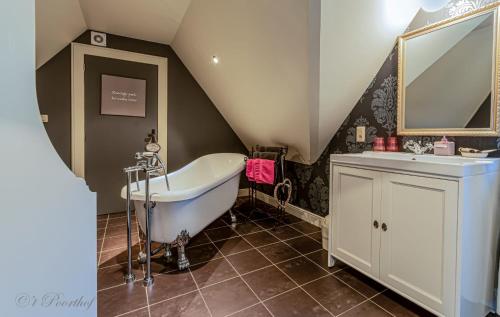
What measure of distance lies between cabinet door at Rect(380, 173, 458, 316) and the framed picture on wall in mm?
2905

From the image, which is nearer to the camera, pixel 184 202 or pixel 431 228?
pixel 431 228

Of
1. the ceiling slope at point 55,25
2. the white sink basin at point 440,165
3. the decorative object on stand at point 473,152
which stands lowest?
the white sink basin at point 440,165

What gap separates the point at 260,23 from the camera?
1.93 metres

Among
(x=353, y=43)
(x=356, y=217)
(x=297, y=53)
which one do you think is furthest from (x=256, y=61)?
(x=356, y=217)

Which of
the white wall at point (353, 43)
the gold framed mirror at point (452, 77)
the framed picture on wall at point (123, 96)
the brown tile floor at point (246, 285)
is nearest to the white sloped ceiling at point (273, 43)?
the white wall at point (353, 43)

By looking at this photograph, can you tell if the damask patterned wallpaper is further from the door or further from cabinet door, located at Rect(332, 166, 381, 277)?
the door

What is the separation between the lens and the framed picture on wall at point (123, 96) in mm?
3070

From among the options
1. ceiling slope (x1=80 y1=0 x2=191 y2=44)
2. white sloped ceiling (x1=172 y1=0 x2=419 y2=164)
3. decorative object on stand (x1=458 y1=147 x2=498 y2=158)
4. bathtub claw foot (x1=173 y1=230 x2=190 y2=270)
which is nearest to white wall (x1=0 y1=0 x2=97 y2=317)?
A: bathtub claw foot (x1=173 y1=230 x2=190 y2=270)

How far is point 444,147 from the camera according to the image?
167 cm

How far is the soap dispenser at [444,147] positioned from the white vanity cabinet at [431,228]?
18 cm

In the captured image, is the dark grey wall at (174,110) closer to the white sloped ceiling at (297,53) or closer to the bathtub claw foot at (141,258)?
the white sloped ceiling at (297,53)

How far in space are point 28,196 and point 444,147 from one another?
2.07 m

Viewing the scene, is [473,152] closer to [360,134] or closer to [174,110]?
[360,134]

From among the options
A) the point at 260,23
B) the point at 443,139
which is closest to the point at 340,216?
the point at 443,139
